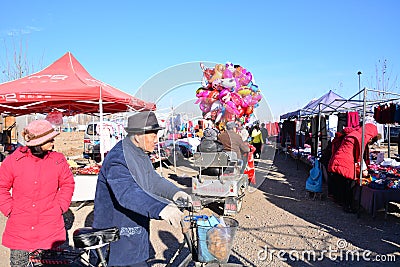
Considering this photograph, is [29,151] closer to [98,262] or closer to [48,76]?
[98,262]

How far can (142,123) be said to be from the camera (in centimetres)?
236

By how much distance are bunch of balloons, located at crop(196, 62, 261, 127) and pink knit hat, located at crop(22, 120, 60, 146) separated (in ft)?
17.1

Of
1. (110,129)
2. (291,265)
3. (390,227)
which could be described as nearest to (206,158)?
(291,265)

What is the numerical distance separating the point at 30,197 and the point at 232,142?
5101 millimetres

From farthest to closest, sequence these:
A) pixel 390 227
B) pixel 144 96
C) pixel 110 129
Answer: pixel 110 129 < pixel 390 227 < pixel 144 96

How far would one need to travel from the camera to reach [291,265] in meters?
4.21

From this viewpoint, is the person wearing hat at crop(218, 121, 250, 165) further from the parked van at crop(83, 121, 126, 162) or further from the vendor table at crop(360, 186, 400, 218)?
the parked van at crop(83, 121, 126, 162)

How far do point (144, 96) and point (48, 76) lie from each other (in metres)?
4.96

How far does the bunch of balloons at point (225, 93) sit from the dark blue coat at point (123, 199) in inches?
224

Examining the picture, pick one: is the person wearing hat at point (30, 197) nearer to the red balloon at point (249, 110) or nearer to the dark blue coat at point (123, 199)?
the dark blue coat at point (123, 199)

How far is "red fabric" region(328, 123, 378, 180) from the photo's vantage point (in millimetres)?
6337

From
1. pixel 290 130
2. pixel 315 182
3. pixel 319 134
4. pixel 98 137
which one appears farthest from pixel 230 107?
pixel 98 137

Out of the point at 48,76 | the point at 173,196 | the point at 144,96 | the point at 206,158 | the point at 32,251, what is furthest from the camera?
the point at 48,76

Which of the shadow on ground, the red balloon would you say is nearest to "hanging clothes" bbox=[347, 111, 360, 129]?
the shadow on ground
